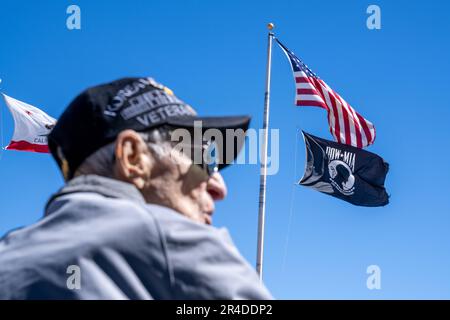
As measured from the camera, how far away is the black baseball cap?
1.98 m

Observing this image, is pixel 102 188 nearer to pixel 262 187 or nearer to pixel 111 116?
pixel 111 116

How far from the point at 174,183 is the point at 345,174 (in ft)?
38.3

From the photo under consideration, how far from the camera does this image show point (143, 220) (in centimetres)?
153

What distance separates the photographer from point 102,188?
67.4 inches

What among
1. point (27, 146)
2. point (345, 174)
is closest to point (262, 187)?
point (345, 174)

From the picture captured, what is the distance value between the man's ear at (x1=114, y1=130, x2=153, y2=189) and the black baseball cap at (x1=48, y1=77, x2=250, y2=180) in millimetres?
33

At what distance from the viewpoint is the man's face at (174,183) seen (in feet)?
6.51

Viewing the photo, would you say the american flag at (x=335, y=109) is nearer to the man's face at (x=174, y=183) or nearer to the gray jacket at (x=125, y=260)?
the man's face at (x=174, y=183)

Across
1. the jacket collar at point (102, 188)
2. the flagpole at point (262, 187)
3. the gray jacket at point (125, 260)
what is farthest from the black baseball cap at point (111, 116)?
the flagpole at point (262, 187)

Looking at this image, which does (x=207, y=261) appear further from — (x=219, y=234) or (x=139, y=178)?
(x=139, y=178)

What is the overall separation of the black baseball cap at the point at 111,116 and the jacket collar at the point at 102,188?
22 cm

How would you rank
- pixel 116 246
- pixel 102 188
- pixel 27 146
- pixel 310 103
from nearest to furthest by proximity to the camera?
1. pixel 116 246
2. pixel 102 188
3. pixel 310 103
4. pixel 27 146

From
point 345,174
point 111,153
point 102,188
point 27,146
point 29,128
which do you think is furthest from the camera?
point 29,128

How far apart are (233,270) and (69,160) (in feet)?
2.50
